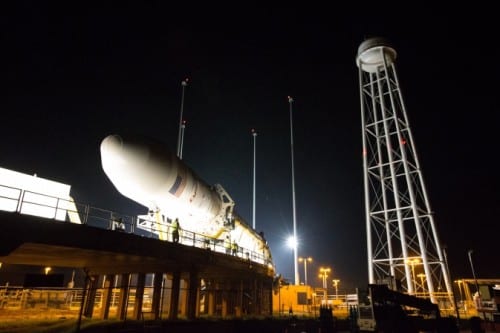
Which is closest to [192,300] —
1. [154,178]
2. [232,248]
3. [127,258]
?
[127,258]

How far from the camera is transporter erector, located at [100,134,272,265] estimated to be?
725 inches

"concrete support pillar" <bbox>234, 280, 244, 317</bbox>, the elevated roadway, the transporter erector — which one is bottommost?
"concrete support pillar" <bbox>234, 280, 244, 317</bbox>

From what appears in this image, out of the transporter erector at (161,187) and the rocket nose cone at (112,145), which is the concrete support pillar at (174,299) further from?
the rocket nose cone at (112,145)

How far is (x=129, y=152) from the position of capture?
717 inches

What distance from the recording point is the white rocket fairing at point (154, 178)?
60.2ft

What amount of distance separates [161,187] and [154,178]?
85 centimetres

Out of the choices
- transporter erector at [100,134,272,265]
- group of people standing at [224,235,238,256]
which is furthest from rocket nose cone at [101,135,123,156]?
group of people standing at [224,235,238,256]

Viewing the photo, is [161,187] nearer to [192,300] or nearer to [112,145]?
[112,145]

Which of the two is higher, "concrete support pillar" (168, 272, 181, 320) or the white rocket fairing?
the white rocket fairing

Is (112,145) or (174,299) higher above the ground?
(112,145)

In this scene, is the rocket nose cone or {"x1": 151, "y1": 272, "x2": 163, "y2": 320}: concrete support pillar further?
{"x1": 151, "y1": 272, "x2": 163, "y2": 320}: concrete support pillar

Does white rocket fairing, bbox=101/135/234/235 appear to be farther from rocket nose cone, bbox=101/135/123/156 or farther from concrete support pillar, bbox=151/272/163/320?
concrete support pillar, bbox=151/272/163/320

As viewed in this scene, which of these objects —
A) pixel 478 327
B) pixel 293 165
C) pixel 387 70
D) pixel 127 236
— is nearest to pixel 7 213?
pixel 127 236

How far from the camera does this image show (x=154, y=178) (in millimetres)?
19172
